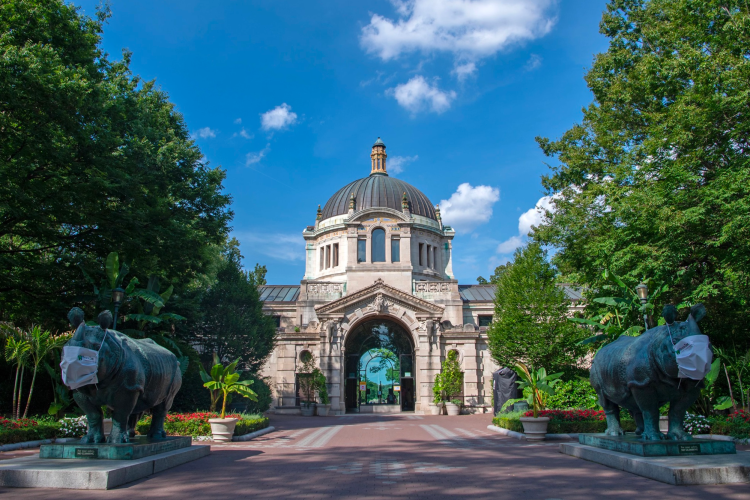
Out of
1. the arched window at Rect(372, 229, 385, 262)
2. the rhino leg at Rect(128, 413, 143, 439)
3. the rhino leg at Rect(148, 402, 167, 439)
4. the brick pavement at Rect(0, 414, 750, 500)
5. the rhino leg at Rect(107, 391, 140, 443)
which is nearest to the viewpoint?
the brick pavement at Rect(0, 414, 750, 500)

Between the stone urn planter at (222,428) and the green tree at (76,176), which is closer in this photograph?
the green tree at (76,176)

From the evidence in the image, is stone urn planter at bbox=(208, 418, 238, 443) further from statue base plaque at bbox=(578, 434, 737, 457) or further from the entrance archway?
the entrance archway

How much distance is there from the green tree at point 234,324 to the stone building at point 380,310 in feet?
17.6

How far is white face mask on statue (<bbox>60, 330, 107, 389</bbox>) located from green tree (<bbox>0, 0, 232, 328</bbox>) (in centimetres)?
856

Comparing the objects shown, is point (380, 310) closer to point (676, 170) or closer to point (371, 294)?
point (371, 294)

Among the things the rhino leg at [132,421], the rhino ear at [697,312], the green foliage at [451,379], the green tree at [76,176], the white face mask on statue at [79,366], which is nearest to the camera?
the white face mask on statue at [79,366]

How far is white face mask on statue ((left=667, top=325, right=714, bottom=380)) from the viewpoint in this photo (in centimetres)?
878

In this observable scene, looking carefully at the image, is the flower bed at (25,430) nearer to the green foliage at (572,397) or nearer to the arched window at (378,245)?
the green foliage at (572,397)

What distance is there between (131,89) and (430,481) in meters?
22.6

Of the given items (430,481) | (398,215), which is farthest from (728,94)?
(398,215)

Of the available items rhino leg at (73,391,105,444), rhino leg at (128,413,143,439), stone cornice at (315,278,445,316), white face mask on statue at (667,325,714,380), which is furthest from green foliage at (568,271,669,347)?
stone cornice at (315,278,445,316)

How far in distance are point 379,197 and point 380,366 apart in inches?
681

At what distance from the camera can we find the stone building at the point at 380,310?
1508 inches

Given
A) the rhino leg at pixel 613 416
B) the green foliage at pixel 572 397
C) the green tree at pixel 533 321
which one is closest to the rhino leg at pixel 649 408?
the rhino leg at pixel 613 416
